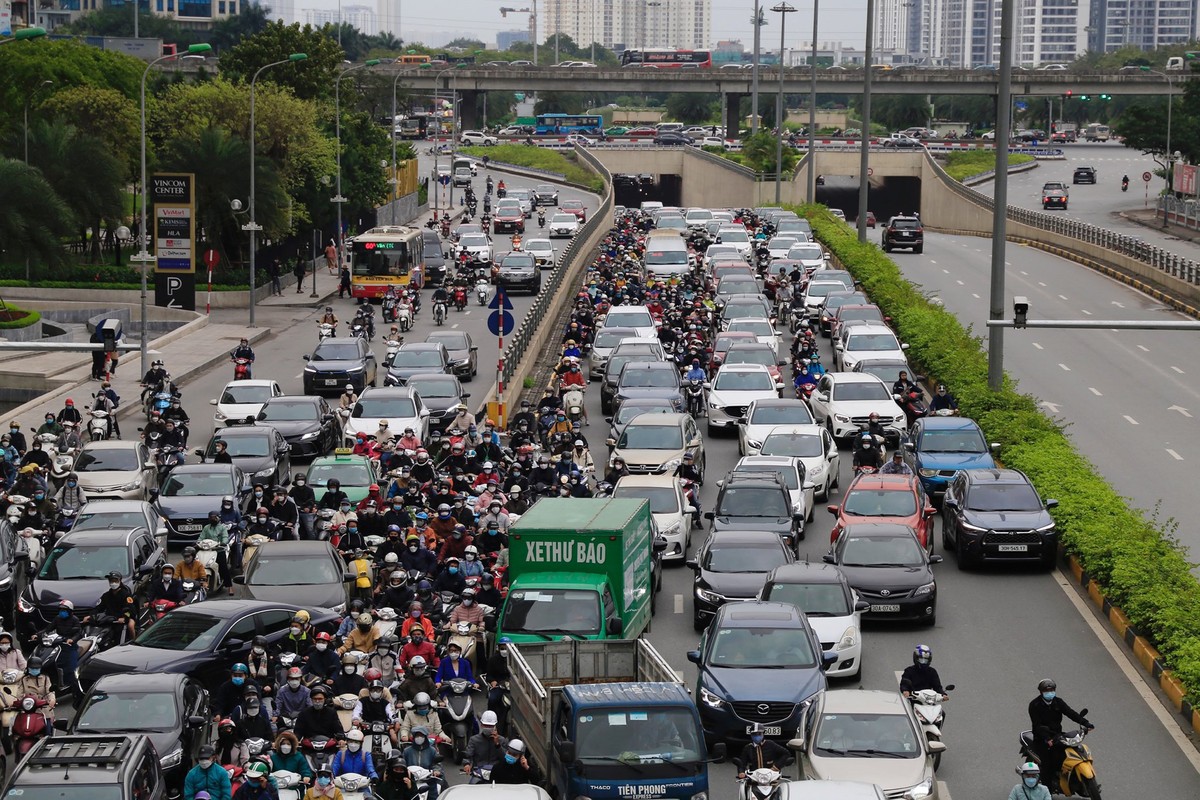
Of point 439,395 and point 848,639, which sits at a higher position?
point 439,395

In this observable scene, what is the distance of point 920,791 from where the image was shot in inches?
628

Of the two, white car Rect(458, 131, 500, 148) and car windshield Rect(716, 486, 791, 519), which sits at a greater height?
white car Rect(458, 131, 500, 148)

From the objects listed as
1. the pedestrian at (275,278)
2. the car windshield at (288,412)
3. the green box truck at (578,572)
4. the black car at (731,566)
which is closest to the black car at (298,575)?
Answer: the green box truck at (578,572)

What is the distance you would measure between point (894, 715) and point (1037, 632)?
7.73m

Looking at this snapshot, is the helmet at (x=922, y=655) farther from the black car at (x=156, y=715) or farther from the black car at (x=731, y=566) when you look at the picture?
the black car at (x=156, y=715)

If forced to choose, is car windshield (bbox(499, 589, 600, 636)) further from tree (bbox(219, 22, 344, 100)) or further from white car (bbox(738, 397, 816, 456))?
tree (bbox(219, 22, 344, 100))

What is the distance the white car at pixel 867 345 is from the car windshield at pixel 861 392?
503cm

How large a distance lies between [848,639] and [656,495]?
22.8ft

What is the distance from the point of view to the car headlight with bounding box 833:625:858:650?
21.0 metres

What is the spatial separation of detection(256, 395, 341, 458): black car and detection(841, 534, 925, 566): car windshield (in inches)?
521

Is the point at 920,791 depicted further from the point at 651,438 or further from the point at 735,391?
the point at 735,391

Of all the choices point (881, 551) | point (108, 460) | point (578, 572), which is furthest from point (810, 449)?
point (108, 460)

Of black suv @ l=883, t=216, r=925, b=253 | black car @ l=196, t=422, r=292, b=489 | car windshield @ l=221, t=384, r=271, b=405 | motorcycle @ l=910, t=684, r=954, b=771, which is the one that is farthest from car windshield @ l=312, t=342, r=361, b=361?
black suv @ l=883, t=216, r=925, b=253

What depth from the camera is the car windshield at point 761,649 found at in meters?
19.2
